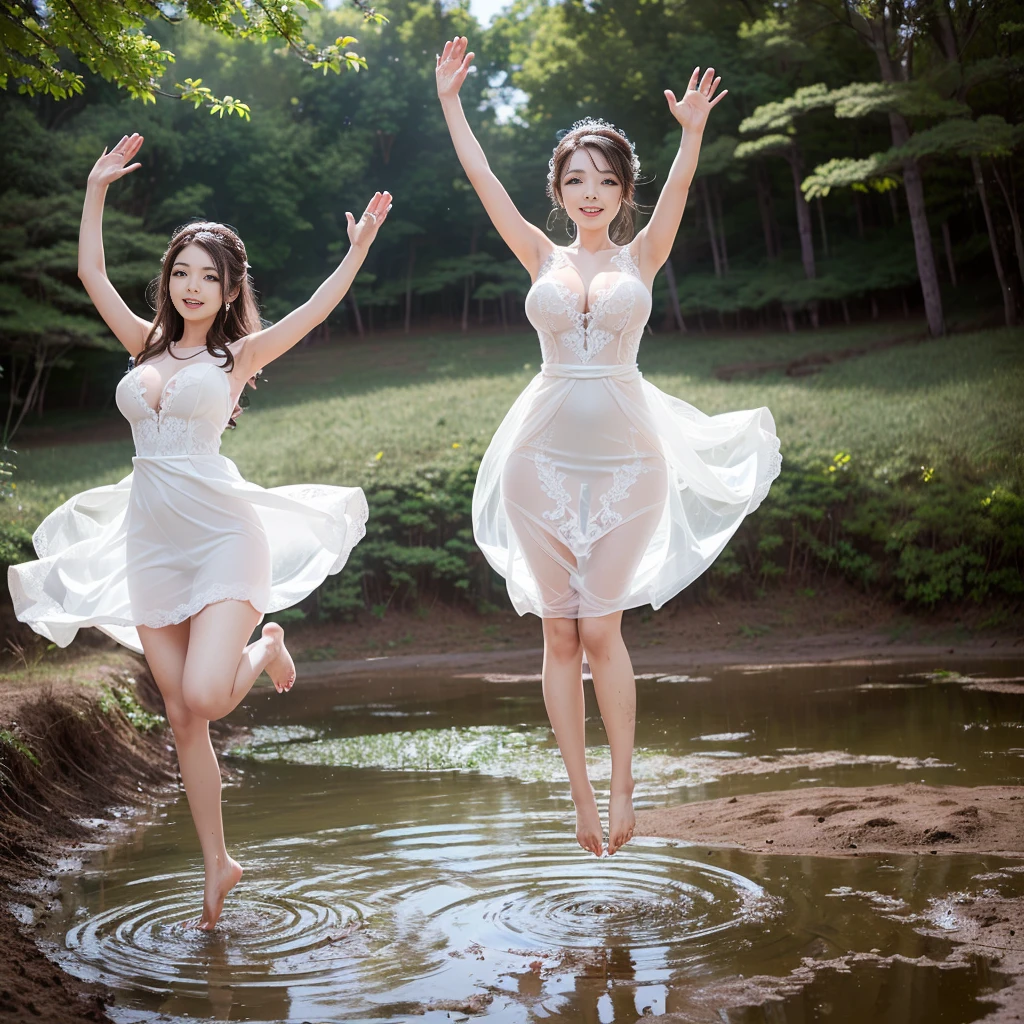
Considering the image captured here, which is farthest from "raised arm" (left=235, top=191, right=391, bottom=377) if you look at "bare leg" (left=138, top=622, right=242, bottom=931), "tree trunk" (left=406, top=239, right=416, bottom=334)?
"tree trunk" (left=406, top=239, right=416, bottom=334)

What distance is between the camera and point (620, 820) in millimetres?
5062

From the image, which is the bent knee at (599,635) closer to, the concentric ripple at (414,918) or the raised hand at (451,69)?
the concentric ripple at (414,918)

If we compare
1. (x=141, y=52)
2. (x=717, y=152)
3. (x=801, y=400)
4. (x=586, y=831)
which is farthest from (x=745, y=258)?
(x=586, y=831)

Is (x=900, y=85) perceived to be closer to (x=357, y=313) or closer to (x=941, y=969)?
(x=357, y=313)

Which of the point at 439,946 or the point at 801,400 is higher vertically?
the point at 801,400

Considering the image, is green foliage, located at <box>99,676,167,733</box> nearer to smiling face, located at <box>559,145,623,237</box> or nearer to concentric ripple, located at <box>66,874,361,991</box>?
concentric ripple, located at <box>66,874,361,991</box>

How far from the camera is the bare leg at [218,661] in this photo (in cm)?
482

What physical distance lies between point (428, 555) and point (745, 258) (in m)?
27.4

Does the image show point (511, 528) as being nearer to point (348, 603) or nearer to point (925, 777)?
point (925, 777)

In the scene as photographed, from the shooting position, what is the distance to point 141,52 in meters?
7.67

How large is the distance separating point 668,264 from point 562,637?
115 ft

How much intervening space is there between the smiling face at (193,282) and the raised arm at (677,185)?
1.99 metres

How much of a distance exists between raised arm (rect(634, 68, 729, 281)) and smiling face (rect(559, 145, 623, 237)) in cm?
21

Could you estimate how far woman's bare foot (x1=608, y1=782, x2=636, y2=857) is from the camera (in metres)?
5.06
